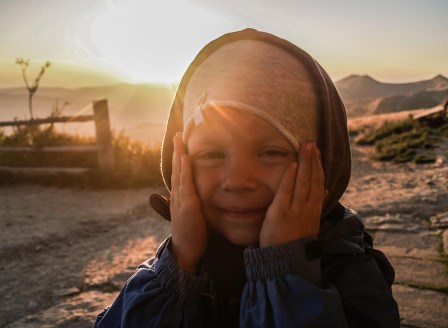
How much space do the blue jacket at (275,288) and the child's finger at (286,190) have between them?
12 centimetres

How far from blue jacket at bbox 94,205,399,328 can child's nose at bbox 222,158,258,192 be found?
189mm

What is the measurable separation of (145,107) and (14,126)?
305 ft

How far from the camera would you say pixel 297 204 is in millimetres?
1275

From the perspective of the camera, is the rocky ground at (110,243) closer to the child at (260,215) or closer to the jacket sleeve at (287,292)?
the child at (260,215)

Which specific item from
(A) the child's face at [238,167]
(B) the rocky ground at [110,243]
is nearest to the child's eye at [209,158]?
(A) the child's face at [238,167]

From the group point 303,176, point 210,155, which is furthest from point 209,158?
point 303,176

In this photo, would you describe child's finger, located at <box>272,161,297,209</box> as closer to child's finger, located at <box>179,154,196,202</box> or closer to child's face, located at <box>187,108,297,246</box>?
child's face, located at <box>187,108,297,246</box>

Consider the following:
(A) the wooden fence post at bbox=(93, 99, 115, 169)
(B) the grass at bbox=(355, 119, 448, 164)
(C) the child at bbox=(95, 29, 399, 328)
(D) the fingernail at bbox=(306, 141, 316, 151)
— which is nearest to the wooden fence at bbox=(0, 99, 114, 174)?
(A) the wooden fence post at bbox=(93, 99, 115, 169)

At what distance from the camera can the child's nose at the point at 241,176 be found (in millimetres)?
1292

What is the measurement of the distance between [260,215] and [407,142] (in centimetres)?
1013

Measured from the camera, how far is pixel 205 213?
1482 millimetres

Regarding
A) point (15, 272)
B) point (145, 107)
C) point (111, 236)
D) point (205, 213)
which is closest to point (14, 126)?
point (111, 236)

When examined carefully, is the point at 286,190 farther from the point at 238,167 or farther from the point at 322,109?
the point at 322,109

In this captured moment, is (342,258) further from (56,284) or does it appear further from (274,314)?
(56,284)
